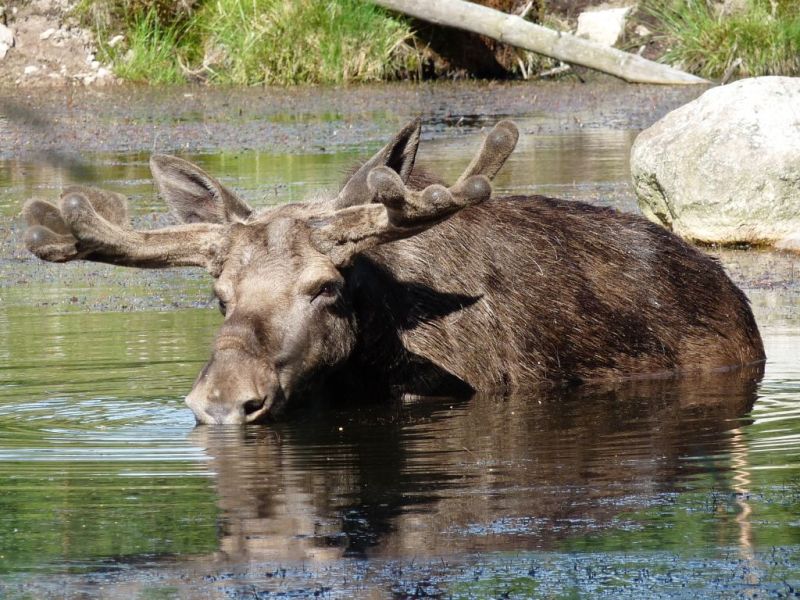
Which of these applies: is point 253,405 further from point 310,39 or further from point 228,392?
point 310,39

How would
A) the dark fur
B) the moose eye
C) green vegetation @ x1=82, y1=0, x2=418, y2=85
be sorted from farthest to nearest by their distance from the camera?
green vegetation @ x1=82, y1=0, x2=418, y2=85
the dark fur
the moose eye

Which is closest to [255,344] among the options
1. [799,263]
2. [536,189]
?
[799,263]

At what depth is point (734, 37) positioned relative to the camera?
1072 inches

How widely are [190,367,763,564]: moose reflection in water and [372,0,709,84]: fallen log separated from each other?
684 inches

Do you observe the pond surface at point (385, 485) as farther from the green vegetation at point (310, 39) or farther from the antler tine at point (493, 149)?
the green vegetation at point (310, 39)

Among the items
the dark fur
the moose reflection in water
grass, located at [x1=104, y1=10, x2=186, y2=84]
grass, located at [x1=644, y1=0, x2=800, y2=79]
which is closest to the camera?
the moose reflection in water

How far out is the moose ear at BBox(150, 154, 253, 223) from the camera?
8594 mm

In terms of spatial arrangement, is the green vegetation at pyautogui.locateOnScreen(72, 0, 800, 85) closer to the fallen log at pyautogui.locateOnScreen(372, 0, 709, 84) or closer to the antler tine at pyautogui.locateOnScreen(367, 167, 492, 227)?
the fallen log at pyautogui.locateOnScreen(372, 0, 709, 84)

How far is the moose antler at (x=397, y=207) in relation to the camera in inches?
305

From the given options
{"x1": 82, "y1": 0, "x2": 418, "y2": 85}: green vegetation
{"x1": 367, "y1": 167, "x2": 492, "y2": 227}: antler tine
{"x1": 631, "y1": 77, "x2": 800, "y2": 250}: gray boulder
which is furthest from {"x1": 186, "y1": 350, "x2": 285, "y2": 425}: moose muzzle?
{"x1": 82, "y1": 0, "x2": 418, "y2": 85}: green vegetation

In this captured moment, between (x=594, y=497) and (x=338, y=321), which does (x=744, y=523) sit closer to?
(x=594, y=497)

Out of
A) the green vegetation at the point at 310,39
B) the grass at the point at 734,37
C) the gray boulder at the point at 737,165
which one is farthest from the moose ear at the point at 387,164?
the green vegetation at the point at 310,39

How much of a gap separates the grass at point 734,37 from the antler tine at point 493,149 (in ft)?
57.5

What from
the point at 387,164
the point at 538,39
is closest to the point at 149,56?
the point at 538,39
